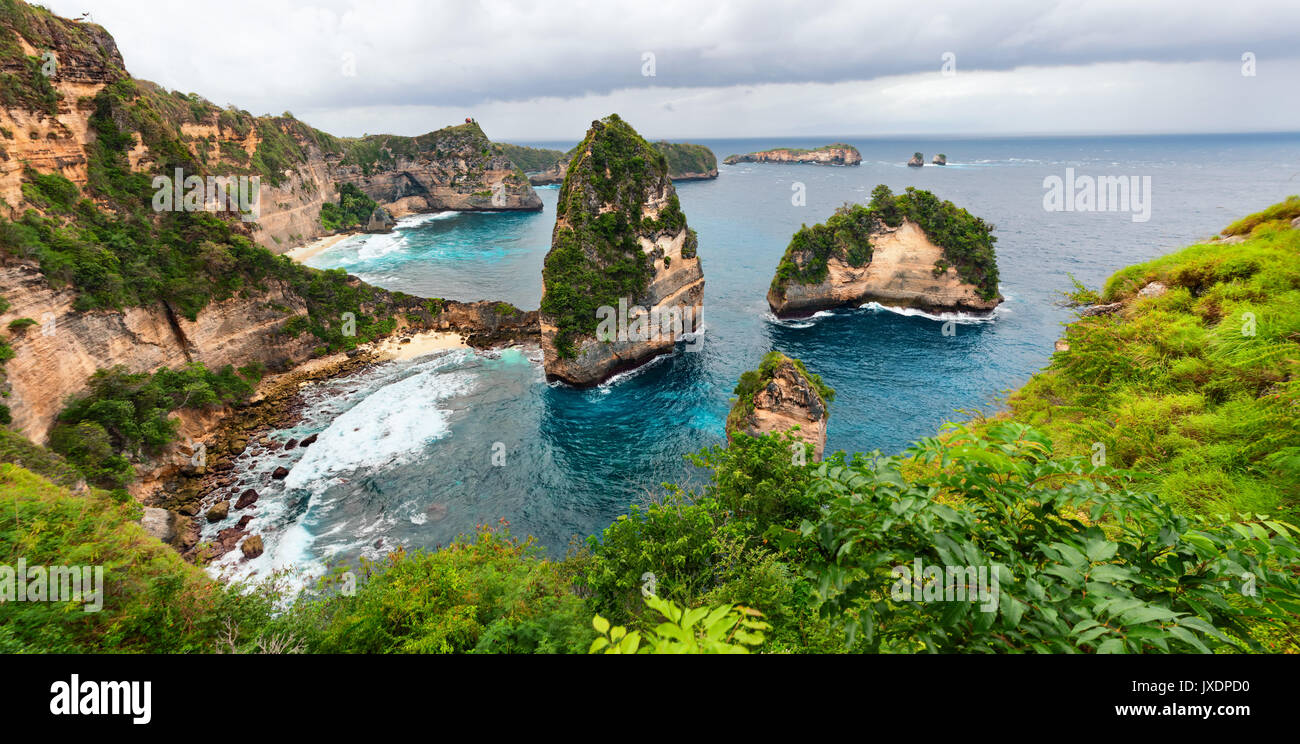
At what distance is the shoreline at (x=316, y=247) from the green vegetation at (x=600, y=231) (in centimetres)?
5810

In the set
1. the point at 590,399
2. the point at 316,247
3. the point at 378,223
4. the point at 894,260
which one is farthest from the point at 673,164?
the point at 590,399

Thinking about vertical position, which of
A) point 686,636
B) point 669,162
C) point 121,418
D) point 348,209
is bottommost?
point 121,418

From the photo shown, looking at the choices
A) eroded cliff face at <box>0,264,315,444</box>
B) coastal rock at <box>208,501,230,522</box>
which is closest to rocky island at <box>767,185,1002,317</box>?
eroded cliff face at <box>0,264,315,444</box>

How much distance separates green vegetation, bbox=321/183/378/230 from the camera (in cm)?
9925

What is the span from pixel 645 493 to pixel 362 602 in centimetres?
1890

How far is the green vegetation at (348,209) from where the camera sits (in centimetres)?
9925

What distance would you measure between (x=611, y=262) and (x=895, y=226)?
3253 cm

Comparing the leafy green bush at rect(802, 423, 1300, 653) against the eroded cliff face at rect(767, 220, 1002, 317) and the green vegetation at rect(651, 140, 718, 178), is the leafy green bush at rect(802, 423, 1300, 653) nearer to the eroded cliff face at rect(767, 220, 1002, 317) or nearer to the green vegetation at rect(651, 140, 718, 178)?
the eroded cliff face at rect(767, 220, 1002, 317)

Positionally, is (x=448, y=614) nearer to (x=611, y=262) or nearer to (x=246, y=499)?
(x=246, y=499)

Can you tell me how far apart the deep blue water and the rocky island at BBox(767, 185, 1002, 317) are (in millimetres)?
2889

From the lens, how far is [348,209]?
10375 cm
